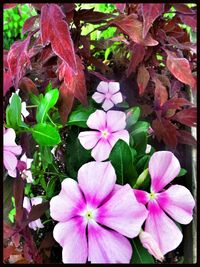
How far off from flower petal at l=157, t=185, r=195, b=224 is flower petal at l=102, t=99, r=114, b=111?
24cm

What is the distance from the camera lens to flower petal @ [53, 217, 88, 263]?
45 cm

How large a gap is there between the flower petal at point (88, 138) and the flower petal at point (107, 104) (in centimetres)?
7

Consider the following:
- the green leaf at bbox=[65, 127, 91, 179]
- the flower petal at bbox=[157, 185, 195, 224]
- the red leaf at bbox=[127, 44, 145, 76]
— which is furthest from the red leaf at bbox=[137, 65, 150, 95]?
the flower petal at bbox=[157, 185, 195, 224]

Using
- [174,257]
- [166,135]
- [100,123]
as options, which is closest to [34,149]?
[100,123]

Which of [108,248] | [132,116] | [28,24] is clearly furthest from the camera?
[132,116]

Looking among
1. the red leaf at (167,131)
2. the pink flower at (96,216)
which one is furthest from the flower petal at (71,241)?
the red leaf at (167,131)

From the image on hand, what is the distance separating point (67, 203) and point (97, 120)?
201mm

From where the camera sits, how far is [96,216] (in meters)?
0.47

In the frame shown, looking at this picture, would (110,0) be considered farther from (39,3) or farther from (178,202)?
(178,202)

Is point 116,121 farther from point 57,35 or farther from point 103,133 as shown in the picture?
point 57,35

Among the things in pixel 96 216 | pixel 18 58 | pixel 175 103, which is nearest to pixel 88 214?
pixel 96 216

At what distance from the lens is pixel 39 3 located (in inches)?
20.6

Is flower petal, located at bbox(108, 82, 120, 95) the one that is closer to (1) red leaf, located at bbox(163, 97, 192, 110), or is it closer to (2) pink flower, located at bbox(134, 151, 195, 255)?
(1) red leaf, located at bbox(163, 97, 192, 110)

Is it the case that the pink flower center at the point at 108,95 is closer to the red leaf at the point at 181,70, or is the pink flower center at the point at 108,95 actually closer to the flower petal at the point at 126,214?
the red leaf at the point at 181,70
